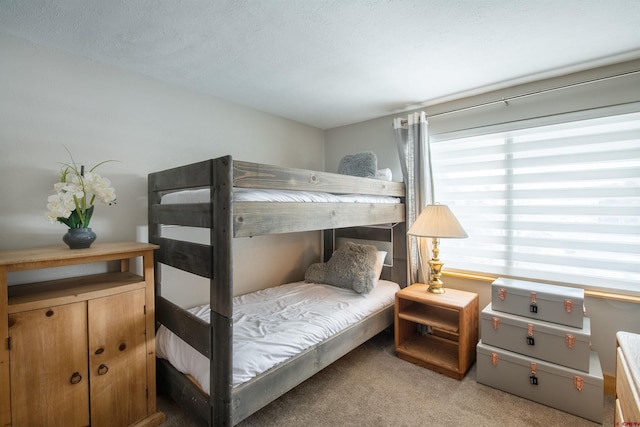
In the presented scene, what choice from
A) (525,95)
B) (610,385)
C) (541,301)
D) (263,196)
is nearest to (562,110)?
(525,95)

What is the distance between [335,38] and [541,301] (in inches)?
85.9

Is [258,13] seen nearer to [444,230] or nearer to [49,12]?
[49,12]

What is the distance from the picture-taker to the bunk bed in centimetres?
136

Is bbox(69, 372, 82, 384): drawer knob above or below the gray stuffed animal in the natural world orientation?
below

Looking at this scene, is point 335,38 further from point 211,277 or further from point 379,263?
point 379,263

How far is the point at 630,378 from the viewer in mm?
852

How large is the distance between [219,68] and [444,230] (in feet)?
6.74

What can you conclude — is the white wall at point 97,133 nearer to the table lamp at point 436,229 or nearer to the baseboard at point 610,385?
the table lamp at point 436,229

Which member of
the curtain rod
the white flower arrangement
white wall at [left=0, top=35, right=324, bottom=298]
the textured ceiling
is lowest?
the white flower arrangement

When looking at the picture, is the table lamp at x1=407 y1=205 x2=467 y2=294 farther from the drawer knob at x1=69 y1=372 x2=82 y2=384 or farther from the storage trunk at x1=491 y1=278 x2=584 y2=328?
the drawer knob at x1=69 y1=372 x2=82 y2=384

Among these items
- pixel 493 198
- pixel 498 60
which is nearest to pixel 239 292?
pixel 493 198

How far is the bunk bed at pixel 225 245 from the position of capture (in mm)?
1355

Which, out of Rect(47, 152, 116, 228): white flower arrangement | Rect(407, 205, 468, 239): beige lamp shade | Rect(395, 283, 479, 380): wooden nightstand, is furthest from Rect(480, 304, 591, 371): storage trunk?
Rect(47, 152, 116, 228): white flower arrangement

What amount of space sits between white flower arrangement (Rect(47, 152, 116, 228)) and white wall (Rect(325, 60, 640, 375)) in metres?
2.49
